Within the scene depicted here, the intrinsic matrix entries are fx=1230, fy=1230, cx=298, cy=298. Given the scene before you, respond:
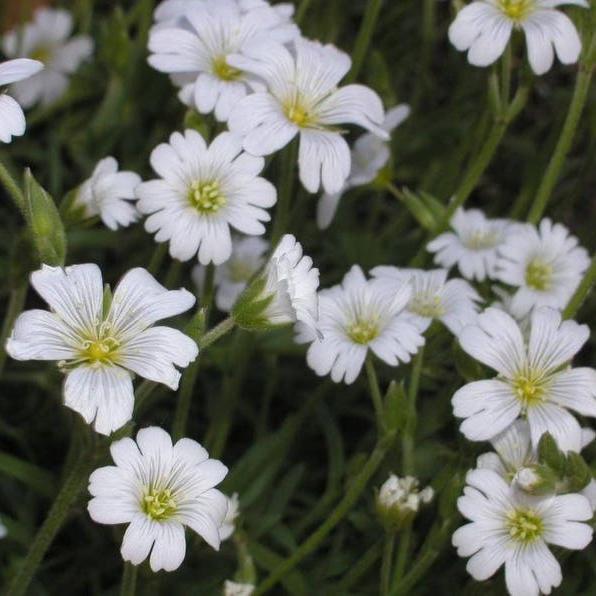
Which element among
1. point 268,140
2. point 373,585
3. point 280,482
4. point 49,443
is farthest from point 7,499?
point 268,140

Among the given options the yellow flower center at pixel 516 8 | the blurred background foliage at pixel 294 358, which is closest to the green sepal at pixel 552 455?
the blurred background foliage at pixel 294 358

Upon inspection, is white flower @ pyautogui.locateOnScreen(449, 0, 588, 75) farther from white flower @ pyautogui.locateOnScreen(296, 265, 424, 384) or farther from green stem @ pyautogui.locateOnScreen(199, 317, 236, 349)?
green stem @ pyautogui.locateOnScreen(199, 317, 236, 349)

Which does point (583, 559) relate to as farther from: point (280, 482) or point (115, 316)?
point (115, 316)

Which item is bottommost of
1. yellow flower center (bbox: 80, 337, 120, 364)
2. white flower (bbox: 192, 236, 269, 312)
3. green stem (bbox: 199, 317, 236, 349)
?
Answer: yellow flower center (bbox: 80, 337, 120, 364)

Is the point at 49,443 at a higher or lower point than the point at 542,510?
lower

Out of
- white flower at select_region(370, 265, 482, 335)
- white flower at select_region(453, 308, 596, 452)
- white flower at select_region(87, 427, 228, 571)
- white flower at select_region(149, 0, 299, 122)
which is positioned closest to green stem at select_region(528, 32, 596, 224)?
white flower at select_region(370, 265, 482, 335)
